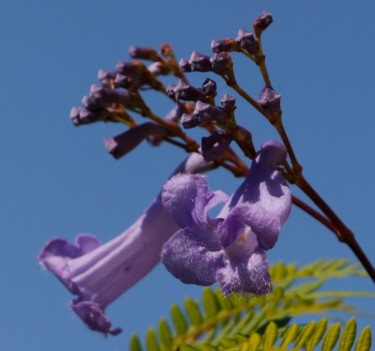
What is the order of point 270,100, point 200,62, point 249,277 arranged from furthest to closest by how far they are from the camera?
point 200,62 → point 270,100 → point 249,277

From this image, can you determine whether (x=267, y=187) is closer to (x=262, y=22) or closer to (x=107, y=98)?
(x=262, y=22)

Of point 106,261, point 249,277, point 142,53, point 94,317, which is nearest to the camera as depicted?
point 249,277

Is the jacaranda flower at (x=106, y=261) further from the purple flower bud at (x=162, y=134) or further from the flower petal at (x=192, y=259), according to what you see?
the flower petal at (x=192, y=259)

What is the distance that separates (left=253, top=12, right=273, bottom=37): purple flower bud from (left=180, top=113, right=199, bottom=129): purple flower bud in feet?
1.17

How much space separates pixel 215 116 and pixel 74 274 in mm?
1227

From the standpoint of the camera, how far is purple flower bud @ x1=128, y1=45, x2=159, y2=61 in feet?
10.1

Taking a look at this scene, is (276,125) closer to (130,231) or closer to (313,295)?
(130,231)

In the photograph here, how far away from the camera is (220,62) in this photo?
271 cm

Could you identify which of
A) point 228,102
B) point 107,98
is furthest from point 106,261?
point 228,102

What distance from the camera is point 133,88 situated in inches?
119

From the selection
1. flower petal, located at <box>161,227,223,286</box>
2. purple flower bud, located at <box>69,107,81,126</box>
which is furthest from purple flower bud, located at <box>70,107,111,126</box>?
flower petal, located at <box>161,227,223,286</box>

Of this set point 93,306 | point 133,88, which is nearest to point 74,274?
point 93,306

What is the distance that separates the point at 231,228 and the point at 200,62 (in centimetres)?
54

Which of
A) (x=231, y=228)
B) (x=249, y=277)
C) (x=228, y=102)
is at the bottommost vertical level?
(x=249, y=277)
